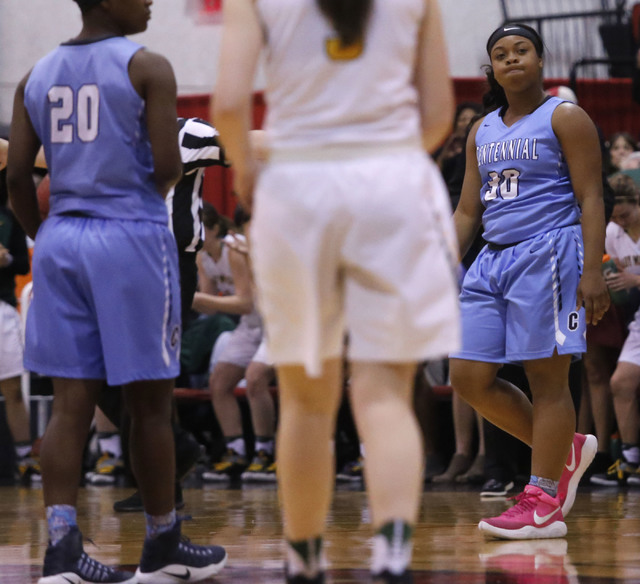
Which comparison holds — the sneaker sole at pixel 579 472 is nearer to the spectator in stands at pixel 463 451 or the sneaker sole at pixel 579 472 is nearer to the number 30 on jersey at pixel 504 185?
the number 30 on jersey at pixel 504 185

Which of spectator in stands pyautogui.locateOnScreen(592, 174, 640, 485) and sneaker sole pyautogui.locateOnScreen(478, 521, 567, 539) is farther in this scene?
spectator in stands pyautogui.locateOnScreen(592, 174, 640, 485)

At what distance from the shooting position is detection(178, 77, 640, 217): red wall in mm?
9039

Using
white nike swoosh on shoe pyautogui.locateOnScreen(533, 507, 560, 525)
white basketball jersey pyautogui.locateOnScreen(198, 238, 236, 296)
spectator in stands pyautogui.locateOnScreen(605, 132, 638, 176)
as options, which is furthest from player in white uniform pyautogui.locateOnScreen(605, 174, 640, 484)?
white basketball jersey pyautogui.locateOnScreen(198, 238, 236, 296)

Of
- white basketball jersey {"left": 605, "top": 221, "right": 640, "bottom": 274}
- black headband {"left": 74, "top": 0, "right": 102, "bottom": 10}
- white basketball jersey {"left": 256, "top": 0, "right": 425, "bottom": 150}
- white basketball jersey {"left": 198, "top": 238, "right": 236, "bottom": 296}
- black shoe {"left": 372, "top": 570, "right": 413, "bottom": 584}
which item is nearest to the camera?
black shoe {"left": 372, "top": 570, "right": 413, "bottom": 584}

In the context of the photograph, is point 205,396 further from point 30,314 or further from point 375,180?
point 375,180

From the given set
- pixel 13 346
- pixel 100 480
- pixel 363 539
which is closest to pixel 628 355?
pixel 363 539

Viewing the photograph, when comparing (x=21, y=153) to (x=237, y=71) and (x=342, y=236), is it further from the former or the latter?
(x=342, y=236)

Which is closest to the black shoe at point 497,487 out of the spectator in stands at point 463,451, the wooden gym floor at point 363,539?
the wooden gym floor at point 363,539

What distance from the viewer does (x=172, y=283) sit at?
303 centimetres

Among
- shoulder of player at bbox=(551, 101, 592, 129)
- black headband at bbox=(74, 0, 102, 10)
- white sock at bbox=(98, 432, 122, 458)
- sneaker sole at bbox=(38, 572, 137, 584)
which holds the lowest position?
white sock at bbox=(98, 432, 122, 458)

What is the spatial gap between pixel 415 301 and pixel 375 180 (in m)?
0.24

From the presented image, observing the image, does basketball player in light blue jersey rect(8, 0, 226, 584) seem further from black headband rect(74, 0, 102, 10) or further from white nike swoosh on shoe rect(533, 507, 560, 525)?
white nike swoosh on shoe rect(533, 507, 560, 525)

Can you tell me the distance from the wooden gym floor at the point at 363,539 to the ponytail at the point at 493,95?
5.29 ft

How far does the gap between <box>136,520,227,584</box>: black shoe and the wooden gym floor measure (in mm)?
63
